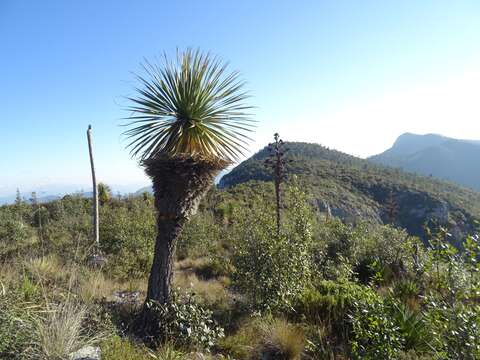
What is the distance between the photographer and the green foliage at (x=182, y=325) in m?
4.91

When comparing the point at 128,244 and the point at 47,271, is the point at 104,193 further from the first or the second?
the point at 47,271

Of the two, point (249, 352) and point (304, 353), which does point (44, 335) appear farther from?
point (304, 353)

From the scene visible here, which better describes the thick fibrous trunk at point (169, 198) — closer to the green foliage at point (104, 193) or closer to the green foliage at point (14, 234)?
the green foliage at point (14, 234)

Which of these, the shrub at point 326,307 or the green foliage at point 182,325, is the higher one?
the green foliage at point 182,325

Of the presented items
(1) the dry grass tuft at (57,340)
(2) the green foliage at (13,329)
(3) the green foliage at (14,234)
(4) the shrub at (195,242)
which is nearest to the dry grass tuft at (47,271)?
(2) the green foliage at (13,329)

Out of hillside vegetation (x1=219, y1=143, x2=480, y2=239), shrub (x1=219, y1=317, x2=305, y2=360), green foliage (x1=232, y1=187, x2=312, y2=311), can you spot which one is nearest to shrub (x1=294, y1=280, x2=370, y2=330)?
green foliage (x1=232, y1=187, x2=312, y2=311)

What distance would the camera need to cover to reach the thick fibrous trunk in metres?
5.34

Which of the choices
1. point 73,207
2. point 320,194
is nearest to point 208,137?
point 73,207

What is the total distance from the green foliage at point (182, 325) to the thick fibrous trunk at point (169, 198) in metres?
0.24

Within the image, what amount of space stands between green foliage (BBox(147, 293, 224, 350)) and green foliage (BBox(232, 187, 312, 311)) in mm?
1414

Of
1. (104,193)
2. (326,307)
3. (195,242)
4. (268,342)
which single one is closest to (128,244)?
(195,242)

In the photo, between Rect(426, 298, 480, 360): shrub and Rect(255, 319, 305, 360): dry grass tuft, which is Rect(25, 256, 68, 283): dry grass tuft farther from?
Rect(426, 298, 480, 360): shrub

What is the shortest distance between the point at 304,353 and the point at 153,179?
168 inches

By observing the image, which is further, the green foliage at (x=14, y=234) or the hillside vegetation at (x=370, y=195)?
the hillside vegetation at (x=370, y=195)
